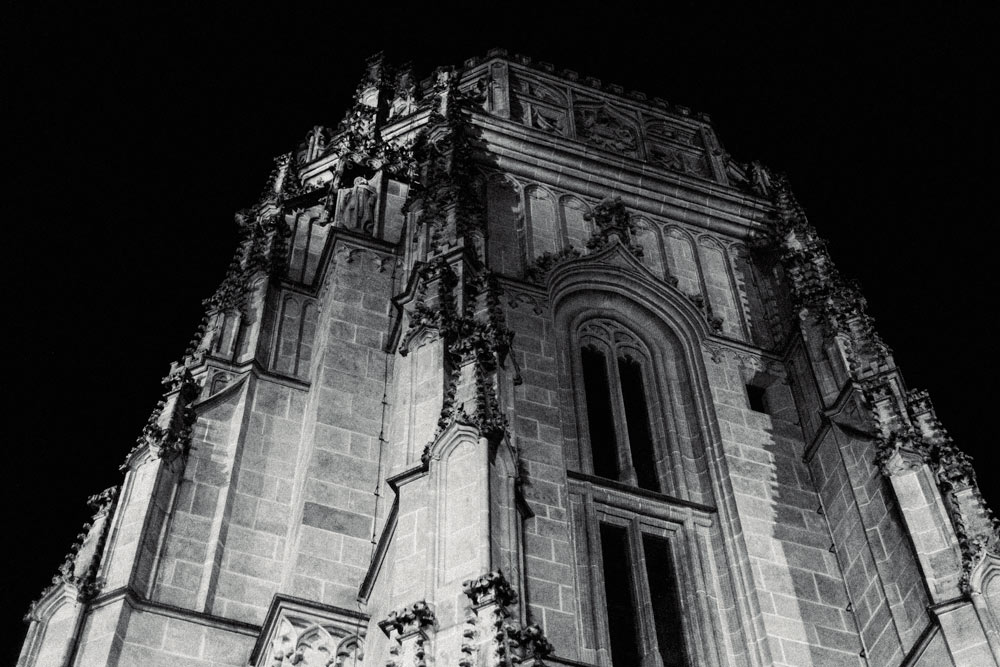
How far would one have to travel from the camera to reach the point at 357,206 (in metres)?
24.7

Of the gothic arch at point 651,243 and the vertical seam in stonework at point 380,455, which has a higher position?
the gothic arch at point 651,243

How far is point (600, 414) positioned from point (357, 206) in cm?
612

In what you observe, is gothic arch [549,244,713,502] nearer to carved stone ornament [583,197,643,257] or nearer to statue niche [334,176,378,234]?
carved stone ornament [583,197,643,257]

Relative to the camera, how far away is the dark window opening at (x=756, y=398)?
2239cm

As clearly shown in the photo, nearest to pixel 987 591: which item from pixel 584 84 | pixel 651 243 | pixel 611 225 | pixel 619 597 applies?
pixel 619 597

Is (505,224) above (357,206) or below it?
below

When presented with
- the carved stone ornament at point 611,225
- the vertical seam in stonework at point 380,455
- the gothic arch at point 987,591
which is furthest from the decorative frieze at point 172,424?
the gothic arch at point 987,591

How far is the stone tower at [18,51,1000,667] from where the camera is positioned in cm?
1531

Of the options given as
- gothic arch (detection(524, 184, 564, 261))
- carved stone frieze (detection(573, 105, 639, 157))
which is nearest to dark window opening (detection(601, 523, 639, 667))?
gothic arch (detection(524, 184, 564, 261))

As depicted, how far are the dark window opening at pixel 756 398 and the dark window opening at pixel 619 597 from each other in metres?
4.16

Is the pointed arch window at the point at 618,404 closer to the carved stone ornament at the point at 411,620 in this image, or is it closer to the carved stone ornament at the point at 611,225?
the carved stone ornament at the point at 611,225

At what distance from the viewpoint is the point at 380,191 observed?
25141 millimetres

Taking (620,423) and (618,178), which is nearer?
(620,423)

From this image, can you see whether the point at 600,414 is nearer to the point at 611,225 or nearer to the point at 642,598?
the point at 642,598
